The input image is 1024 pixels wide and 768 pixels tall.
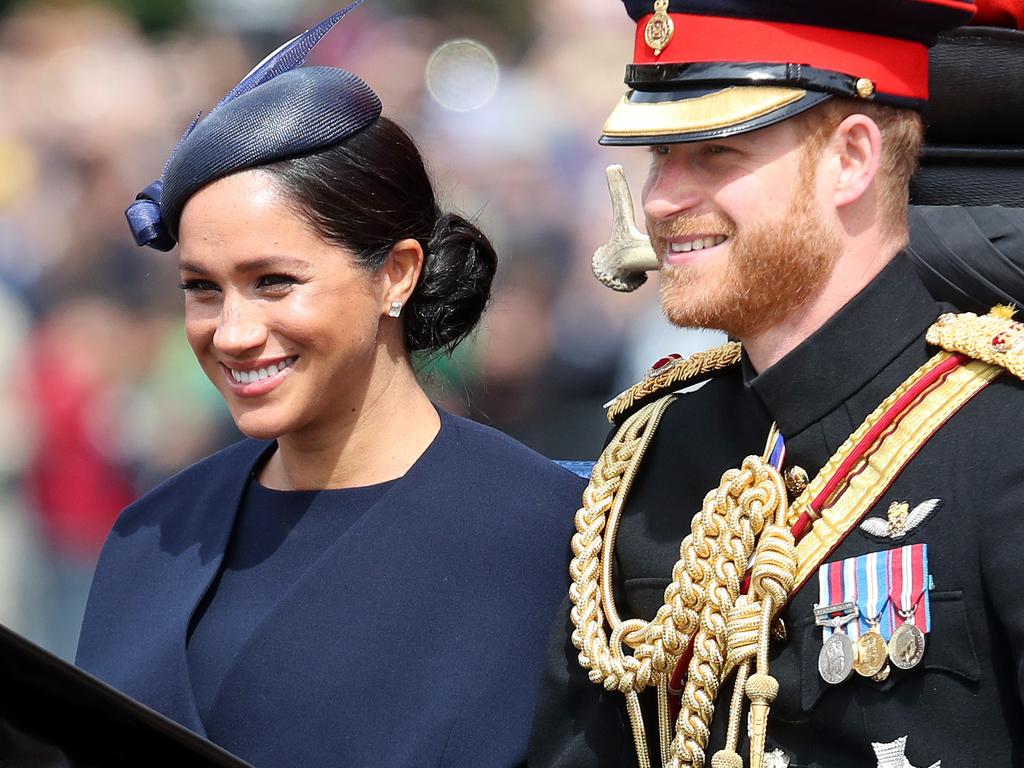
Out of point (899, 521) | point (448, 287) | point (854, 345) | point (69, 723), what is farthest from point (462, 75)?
point (69, 723)

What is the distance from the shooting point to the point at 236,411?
2.71 m

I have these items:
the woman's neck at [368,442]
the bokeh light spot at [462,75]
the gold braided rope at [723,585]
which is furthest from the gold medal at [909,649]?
the bokeh light spot at [462,75]

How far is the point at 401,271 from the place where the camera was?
2.82m

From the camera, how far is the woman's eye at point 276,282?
2.61 meters

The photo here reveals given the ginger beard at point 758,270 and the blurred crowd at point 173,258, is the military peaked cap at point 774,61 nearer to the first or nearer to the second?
the ginger beard at point 758,270

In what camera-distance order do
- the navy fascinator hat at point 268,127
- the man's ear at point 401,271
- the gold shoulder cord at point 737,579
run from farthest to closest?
the man's ear at point 401,271, the navy fascinator hat at point 268,127, the gold shoulder cord at point 737,579

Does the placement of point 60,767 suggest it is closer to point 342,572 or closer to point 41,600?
point 342,572

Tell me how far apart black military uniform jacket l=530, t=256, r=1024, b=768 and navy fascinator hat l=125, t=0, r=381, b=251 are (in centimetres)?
79

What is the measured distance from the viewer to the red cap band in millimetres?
2186

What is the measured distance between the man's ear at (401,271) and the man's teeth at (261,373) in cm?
20

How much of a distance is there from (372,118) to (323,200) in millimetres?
196

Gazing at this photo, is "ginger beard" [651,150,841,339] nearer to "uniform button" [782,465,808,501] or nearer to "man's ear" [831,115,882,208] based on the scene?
"man's ear" [831,115,882,208]

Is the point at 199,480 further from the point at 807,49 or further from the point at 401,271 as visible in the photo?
the point at 807,49

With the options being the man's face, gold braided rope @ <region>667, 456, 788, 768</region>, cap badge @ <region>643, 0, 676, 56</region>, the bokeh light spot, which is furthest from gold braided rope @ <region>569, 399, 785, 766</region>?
the bokeh light spot
